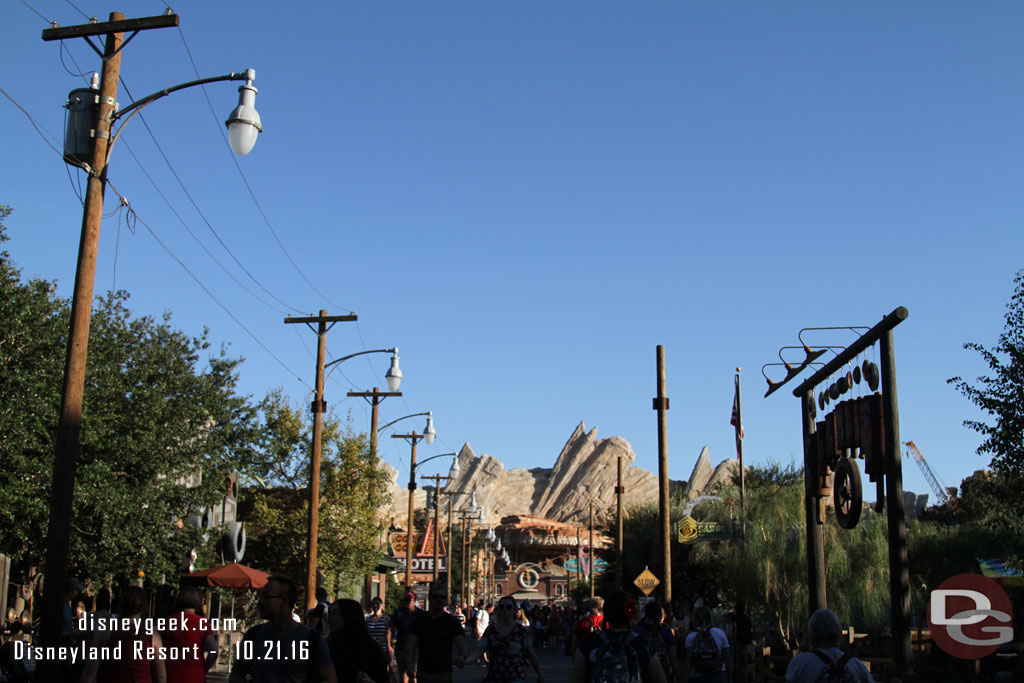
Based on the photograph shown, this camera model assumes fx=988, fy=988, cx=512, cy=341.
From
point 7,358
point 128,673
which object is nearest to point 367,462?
point 7,358

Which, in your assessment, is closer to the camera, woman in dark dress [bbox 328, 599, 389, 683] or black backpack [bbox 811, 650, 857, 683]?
black backpack [bbox 811, 650, 857, 683]

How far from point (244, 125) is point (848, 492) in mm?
11573

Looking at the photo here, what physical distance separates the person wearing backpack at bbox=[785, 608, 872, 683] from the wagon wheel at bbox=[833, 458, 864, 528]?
1010 centimetres

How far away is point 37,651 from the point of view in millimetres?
10391

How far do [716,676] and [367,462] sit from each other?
1107 inches

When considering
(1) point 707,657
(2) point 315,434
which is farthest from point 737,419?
(1) point 707,657

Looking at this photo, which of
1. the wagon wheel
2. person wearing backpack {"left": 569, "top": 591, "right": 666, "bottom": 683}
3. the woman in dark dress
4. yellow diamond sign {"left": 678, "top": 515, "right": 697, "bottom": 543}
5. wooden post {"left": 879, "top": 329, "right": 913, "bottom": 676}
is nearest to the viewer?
person wearing backpack {"left": 569, "top": 591, "right": 666, "bottom": 683}

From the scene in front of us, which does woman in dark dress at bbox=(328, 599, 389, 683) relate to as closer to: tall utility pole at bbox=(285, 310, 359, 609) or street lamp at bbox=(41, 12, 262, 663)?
street lamp at bbox=(41, 12, 262, 663)

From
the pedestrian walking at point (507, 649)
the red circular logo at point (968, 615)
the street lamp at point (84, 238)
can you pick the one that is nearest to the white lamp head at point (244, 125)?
the street lamp at point (84, 238)

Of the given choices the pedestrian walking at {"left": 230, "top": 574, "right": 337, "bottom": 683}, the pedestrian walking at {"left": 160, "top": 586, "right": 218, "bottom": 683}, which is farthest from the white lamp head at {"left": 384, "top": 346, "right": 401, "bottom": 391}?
the pedestrian walking at {"left": 230, "top": 574, "right": 337, "bottom": 683}

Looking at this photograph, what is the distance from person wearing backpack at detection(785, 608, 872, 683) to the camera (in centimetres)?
648

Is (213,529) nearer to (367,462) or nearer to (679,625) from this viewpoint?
(367,462)

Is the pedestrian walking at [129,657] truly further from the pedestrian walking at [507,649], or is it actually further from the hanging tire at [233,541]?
the hanging tire at [233,541]

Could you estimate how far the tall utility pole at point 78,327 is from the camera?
11.2 metres
